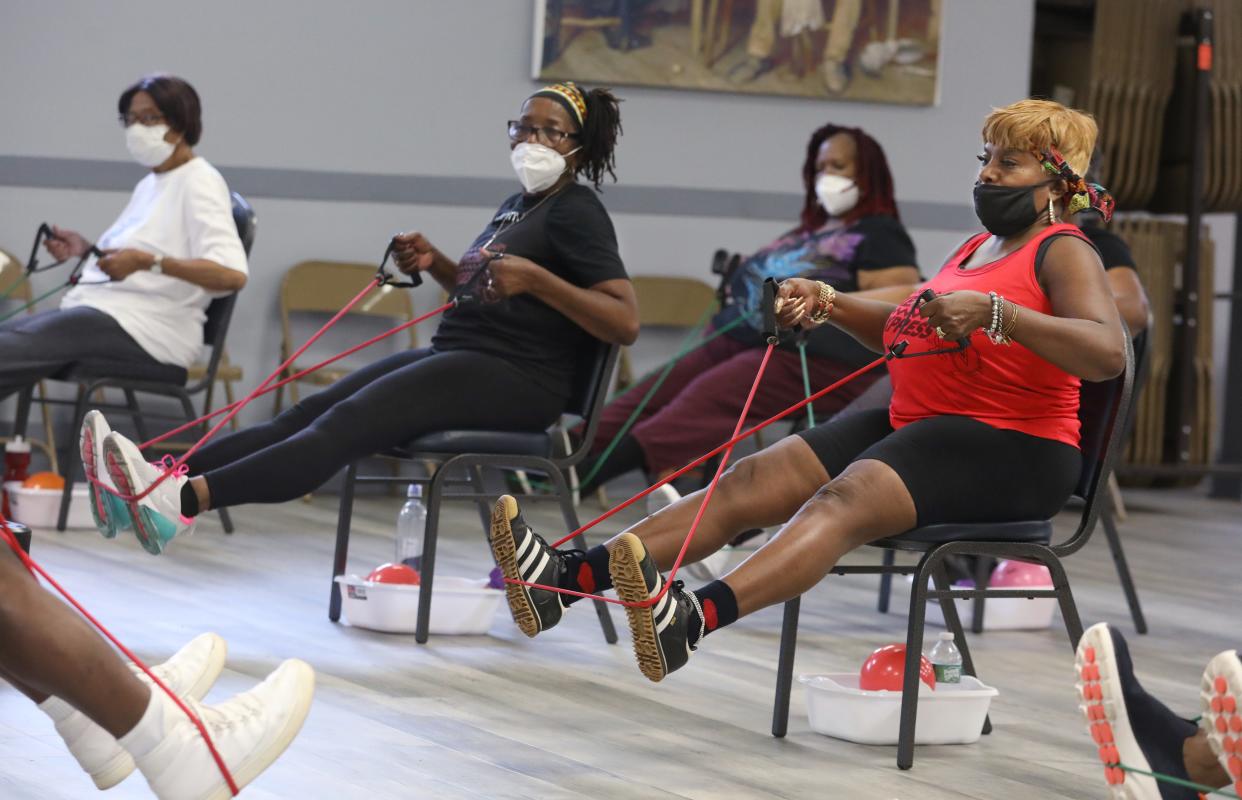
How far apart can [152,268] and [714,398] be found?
156 centimetres

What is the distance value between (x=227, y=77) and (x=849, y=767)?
151 inches

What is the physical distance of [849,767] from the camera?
8.07ft

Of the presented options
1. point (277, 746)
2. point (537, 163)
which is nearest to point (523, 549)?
point (277, 746)

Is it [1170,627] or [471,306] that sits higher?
[471,306]

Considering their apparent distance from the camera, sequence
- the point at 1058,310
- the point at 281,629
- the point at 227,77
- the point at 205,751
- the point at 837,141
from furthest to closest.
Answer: the point at 227,77
the point at 837,141
the point at 281,629
the point at 1058,310
the point at 205,751

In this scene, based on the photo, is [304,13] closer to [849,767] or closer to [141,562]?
[141,562]

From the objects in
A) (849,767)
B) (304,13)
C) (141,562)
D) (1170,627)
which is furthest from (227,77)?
(849,767)

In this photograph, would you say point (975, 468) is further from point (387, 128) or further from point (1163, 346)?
point (1163, 346)

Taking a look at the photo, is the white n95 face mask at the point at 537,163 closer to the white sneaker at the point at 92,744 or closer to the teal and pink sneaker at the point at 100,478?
the teal and pink sneaker at the point at 100,478

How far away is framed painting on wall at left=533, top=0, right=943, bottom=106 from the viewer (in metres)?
5.78

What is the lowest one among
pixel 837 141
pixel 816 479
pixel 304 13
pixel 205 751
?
pixel 205 751

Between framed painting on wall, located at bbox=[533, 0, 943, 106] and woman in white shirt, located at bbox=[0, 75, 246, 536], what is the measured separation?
1.69 meters

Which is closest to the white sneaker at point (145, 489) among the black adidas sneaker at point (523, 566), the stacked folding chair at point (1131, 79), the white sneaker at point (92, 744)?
the black adidas sneaker at point (523, 566)

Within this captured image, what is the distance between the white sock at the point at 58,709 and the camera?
1.84m
